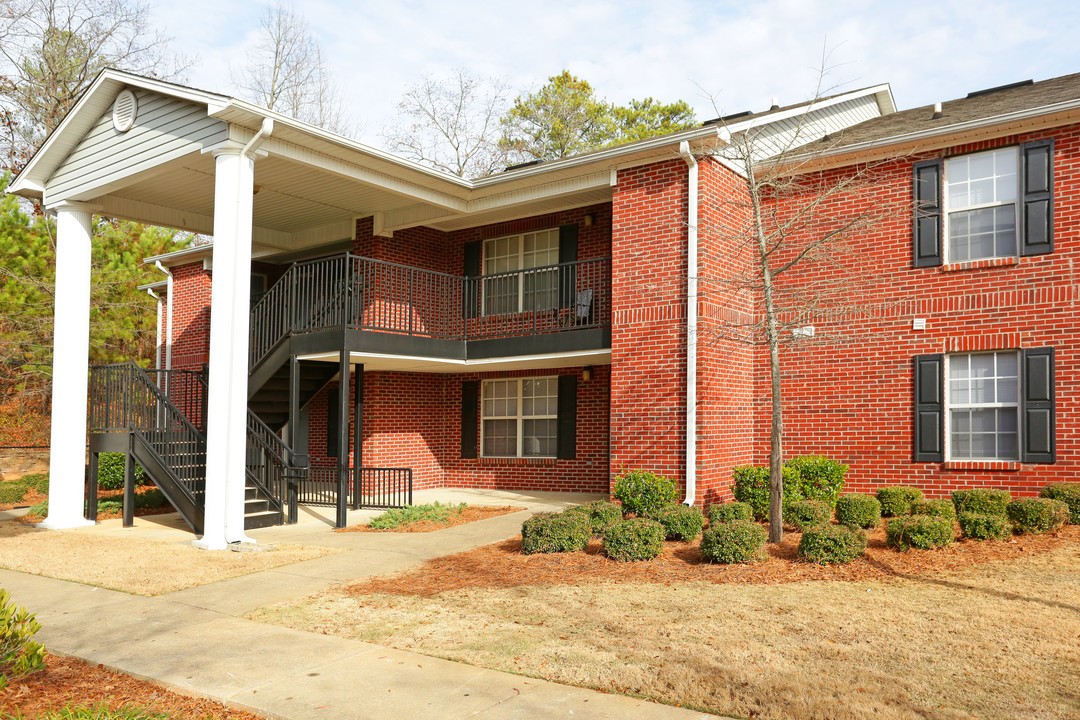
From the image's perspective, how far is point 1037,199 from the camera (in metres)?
10.3

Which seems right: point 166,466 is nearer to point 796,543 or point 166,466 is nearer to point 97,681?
point 97,681

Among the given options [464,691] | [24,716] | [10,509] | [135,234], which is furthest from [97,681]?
[135,234]

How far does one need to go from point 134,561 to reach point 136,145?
5855 millimetres

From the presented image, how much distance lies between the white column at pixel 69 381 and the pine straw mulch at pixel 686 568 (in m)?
6.87

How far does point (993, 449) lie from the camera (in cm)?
1059

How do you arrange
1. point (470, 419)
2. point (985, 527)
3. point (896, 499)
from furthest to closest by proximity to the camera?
point (470, 419) < point (896, 499) < point (985, 527)

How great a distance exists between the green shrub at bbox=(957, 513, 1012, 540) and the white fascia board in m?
9.57

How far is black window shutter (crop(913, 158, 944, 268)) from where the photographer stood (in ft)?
35.9

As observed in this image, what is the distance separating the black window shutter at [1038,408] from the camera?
33.1 feet

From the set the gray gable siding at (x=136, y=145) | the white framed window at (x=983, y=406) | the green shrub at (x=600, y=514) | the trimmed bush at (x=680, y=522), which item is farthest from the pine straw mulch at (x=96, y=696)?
the white framed window at (x=983, y=406)

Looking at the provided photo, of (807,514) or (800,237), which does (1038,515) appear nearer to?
(807,514)

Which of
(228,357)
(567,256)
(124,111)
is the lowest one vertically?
(228,357)

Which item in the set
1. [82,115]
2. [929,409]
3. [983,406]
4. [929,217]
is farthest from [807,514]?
[82,115]

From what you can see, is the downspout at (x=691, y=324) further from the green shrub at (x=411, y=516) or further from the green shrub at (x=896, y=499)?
the green shrub at (x=411, y=516)
